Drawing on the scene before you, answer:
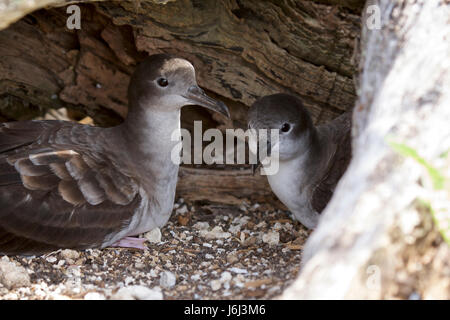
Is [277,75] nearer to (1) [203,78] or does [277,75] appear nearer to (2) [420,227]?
(1) [203,78]

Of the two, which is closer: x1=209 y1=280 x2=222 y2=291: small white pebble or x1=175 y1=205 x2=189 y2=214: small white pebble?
x1=209 y1=280 x2=222 y2=291: small white pebble

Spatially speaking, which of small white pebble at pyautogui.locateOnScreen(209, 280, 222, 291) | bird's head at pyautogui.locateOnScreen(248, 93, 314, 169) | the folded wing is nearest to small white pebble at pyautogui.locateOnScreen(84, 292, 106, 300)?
small white pebble at pyautogui.locateOnScreen(209, 280, 222, 291)

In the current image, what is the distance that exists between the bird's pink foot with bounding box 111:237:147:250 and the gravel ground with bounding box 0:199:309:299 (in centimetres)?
4

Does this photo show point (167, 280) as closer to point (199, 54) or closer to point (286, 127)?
point (286, 127)

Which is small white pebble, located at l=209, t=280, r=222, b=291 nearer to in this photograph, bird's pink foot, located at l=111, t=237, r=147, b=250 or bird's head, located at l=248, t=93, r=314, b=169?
bird's pink foot, located at l=111, t=237, r=147, b=250

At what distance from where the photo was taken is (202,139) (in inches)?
225

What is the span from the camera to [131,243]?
4.70 meters

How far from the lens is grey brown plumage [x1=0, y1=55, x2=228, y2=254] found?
4.32m

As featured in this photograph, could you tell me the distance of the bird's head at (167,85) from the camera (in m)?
4.65

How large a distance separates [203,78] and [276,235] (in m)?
1.52

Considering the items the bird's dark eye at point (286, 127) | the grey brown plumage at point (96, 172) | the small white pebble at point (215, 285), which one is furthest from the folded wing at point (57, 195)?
the bird's dark eye at point (286, 127)

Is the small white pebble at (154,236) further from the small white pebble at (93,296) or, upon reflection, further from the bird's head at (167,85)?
the small white pebble at (93,296)

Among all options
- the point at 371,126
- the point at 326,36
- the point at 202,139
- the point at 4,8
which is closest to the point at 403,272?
the point at 371,126

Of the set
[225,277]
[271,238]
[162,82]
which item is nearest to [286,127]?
[271,238]
